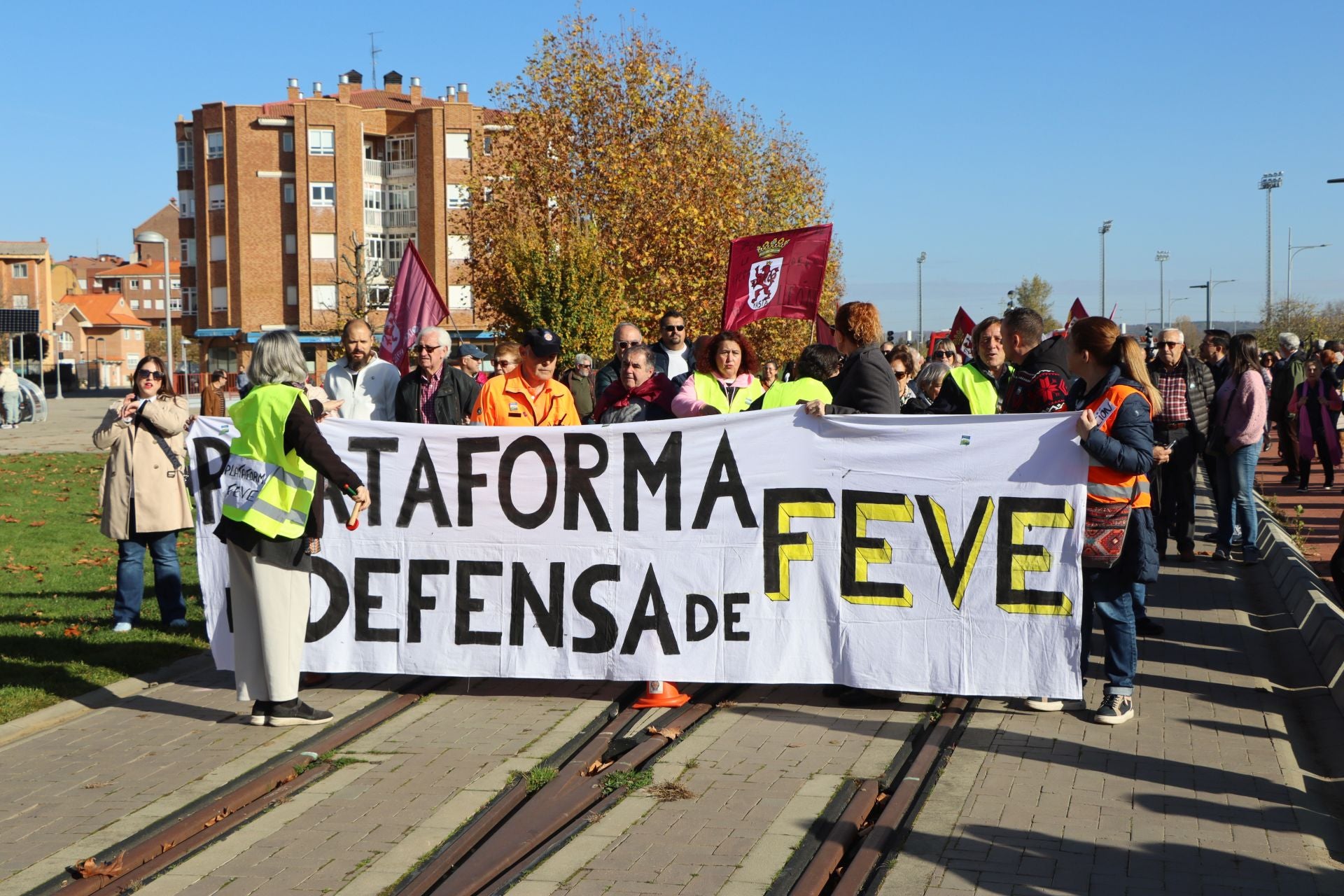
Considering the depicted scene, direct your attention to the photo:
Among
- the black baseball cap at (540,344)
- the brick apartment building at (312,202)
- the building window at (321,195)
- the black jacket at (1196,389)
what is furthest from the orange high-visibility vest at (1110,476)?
the building window at (321,195)

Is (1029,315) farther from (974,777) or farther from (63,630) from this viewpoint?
(63,630)

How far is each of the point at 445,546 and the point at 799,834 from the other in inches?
119

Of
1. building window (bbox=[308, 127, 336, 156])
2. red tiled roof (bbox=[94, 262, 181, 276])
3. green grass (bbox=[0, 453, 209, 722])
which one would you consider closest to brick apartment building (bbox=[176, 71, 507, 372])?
building window (bbox=[308, 127, 336, 156])

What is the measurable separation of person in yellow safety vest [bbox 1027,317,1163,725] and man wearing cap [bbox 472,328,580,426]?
118 inches

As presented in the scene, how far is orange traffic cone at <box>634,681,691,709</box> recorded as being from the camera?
284 inches

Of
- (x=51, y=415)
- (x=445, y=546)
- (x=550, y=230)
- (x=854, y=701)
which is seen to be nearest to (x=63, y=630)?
(x=445, y=546)

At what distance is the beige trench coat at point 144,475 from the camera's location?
9.32 m

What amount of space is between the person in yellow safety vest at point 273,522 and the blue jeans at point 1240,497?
8.46 metres

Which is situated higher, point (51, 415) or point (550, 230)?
point (550, 230)

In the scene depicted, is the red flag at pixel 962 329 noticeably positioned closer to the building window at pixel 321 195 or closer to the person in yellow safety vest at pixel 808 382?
the person in yellow safety vest at pixel 808 382

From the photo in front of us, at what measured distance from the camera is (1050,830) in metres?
5.21

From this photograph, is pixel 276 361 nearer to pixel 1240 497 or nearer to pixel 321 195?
pixel 1240 497

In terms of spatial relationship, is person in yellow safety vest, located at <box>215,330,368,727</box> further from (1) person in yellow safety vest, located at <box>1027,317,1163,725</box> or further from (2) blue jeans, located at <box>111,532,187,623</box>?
(1) person in yellow safety vest, located at <box>1027,317,1163,725</box>

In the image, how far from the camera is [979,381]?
816 centimetres
